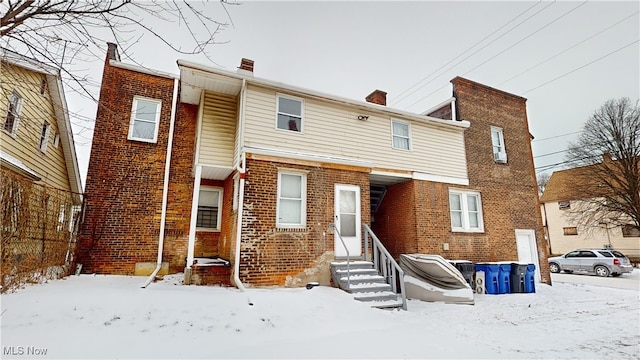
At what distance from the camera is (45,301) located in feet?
16.0

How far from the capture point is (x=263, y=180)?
805cm

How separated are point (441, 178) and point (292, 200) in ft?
19.4

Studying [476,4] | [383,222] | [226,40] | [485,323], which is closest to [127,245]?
[226,40]

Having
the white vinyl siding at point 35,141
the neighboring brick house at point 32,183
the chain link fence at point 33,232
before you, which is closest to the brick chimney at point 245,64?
the neighboring brick house at point 32,183

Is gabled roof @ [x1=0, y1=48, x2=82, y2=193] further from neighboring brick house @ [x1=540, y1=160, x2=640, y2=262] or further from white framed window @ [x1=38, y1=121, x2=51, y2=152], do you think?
neighboring brick house @ [x1=540, y1=160, x2=640, y2=262]

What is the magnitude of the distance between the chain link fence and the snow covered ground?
1.29ft

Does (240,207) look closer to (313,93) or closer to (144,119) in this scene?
(313,93)

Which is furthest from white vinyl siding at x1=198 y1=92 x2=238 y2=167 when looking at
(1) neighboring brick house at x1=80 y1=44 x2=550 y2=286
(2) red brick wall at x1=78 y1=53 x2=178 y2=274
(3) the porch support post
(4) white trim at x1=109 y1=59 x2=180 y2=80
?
(4) white trim at x1=109 y1=59 x2=180 y2=80

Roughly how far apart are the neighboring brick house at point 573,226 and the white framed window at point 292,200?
77.9 ft

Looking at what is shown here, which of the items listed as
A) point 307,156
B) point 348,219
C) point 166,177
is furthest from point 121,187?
point 348,219

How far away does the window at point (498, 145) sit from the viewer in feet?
42.0

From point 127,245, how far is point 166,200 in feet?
5.36

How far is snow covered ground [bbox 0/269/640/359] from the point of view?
3.98 m

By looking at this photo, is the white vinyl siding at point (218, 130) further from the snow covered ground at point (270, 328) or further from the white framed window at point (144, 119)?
the snow covered ground at point (270, 328)
